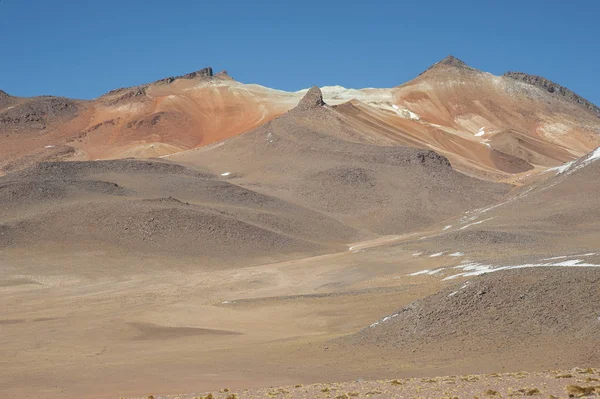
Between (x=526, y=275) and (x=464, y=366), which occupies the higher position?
(x=526, y=275)

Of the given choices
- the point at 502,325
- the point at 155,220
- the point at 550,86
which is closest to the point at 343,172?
the point at 155,220

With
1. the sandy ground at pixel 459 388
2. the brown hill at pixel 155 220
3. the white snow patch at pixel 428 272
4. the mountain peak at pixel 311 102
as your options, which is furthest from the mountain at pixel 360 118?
the sandy ground at pixel 459 388

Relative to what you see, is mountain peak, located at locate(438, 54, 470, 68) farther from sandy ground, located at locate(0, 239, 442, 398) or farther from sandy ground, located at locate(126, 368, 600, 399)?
sandy ground, located at locate(126, 368, 600, 399)

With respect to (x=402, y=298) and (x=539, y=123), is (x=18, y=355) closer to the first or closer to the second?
(x=402, y=298)

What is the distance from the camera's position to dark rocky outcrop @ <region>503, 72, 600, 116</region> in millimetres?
175387

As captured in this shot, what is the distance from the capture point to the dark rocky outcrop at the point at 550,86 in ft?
575

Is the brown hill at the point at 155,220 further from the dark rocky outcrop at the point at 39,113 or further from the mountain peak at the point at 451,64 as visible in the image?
the mountain peak at the point at 451,64

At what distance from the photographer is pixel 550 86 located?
177000 mm

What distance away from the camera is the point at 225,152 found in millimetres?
102375

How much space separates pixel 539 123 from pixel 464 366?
13752 cm

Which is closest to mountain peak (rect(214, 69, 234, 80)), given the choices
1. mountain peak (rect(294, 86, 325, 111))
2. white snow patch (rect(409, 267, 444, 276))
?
mountain peak (rect(294, 86, 325, 111))

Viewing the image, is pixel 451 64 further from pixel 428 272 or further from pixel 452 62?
pixel 428 272

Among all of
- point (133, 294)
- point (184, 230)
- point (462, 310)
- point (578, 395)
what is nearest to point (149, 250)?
point (184, 230)

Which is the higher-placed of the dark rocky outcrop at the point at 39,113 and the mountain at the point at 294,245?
the dark rocky outcrop at the point at 39,113
